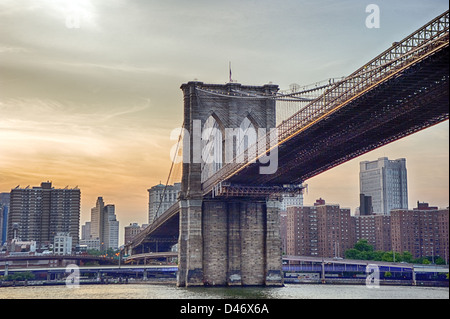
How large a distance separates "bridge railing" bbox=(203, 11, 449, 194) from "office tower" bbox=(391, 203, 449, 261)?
217 feet

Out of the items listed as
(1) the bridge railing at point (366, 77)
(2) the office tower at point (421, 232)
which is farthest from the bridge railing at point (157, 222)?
(2) the office tower at point (421, 232)

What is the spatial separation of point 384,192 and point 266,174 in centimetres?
13817

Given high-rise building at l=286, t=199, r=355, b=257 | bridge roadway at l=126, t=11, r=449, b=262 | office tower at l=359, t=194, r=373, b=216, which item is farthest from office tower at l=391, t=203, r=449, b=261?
bridge roadway at l=126, t=11, r=449, b=262

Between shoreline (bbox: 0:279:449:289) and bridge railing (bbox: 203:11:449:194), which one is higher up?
bridge railing (bbox: 203:11:449:194)

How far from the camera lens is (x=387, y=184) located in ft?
595

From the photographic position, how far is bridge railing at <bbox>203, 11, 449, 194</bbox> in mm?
25919

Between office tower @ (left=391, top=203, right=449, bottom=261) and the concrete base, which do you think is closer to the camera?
the concrete base

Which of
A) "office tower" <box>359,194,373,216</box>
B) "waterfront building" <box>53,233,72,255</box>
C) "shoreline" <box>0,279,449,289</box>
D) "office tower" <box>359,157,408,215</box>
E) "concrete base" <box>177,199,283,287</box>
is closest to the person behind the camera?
"concrete base" <box>177,199,283,287</box>

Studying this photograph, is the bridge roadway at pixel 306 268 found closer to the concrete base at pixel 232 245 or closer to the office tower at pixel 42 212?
the concrete base at pixel 232 245

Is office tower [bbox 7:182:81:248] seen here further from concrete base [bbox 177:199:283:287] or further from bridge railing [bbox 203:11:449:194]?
bridge railing [bbox 203:11:449:194]

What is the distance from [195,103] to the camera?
57.8 metres

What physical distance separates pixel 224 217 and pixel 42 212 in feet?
332

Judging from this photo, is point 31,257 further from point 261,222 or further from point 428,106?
point 428,106
